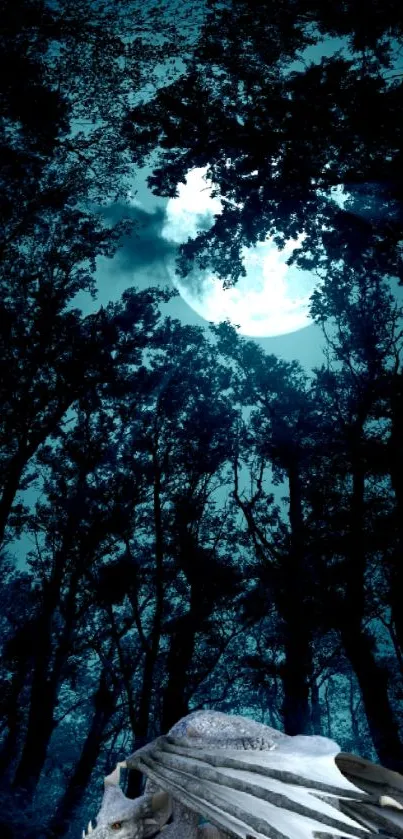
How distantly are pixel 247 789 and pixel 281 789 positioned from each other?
0.10 meters

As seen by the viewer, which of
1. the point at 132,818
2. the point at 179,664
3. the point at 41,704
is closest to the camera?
the point at 132,818

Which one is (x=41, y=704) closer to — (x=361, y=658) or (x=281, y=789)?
(x=361, y=658)

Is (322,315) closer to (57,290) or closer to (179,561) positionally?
(57,290)

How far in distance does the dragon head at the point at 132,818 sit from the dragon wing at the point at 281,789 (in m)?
0.20

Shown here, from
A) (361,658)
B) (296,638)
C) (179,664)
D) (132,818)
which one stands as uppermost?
(132,818)

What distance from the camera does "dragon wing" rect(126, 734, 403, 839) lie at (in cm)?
110

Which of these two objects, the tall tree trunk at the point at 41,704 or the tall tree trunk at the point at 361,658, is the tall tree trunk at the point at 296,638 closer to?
the tall tree trunk at the point at 361,658

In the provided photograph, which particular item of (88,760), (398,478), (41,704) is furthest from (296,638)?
(88,760)

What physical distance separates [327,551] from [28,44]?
52.8ft

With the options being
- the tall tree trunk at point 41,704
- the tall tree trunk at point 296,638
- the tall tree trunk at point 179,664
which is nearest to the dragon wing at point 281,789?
the tall tree trunk at point 296,638

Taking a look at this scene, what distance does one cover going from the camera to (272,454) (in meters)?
18.6

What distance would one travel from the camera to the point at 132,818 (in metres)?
1.68

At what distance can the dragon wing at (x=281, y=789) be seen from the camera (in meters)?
1.10

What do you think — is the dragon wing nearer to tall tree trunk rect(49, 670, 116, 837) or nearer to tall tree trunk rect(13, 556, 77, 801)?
tall tree trunk rect(13, 556, 77, 801)
